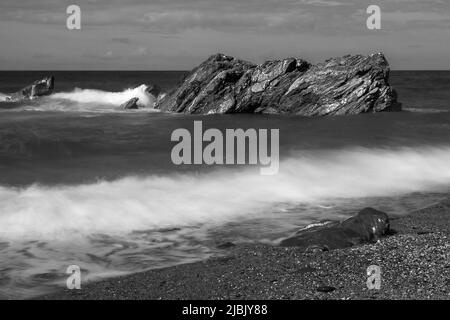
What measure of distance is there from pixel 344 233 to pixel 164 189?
31.9ft

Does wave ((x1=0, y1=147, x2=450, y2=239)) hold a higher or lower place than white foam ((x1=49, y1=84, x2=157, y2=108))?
lower

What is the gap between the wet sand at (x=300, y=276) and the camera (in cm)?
1051

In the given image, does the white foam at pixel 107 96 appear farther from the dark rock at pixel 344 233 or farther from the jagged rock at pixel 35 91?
the dark rock at pixel 344 233

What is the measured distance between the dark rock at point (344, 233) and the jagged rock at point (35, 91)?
5672 centimetres

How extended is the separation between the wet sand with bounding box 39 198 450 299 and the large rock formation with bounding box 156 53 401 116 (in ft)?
106

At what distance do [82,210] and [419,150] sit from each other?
2004 cm

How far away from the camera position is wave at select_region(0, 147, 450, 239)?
17125 millimetres

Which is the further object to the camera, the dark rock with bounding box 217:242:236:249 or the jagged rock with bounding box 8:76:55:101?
the jagged rock with bounding box 8:76:55:101

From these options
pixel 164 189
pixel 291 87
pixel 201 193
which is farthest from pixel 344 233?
pixel 291 87

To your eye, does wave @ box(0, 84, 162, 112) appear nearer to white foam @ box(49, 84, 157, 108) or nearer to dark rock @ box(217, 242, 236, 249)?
white foam @ box(49, 84, 157, 108)

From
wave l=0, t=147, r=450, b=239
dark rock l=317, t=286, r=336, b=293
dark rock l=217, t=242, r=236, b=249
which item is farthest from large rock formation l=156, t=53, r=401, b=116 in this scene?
dark rock l=317, t=286, r=336, b=293
